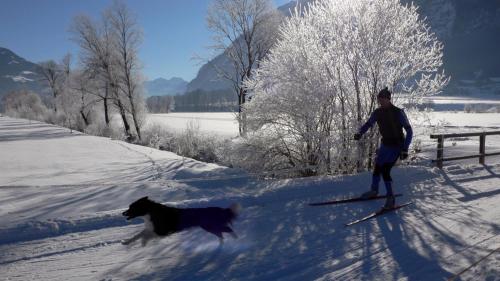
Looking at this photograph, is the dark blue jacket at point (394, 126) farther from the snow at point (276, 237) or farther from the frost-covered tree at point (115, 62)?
the frost-covered tree at point (115, 62)

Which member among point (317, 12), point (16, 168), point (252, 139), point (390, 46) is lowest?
point (16, 168)

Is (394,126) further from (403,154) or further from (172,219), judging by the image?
(172,219)

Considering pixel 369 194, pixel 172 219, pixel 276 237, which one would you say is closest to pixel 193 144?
pixel 369 194

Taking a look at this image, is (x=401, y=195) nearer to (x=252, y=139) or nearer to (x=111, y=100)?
(x=252, y=139)

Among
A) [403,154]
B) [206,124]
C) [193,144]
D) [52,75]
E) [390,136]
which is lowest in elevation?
[193,144]

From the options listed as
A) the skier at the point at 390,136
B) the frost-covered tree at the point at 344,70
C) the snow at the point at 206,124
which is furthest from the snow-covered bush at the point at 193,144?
the skier at the point at 390,136

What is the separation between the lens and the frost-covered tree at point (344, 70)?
462 inches

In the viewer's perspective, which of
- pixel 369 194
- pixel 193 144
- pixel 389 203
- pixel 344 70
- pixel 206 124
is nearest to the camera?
pixel 389 203

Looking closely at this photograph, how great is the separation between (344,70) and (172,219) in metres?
8.91

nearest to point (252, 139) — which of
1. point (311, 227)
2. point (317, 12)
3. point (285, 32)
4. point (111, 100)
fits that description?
point (285, 32)

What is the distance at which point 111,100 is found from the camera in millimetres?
39188

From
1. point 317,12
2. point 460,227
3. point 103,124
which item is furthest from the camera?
point 103,124

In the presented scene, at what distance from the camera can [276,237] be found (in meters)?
5.07

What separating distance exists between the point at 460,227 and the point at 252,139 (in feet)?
29.8
